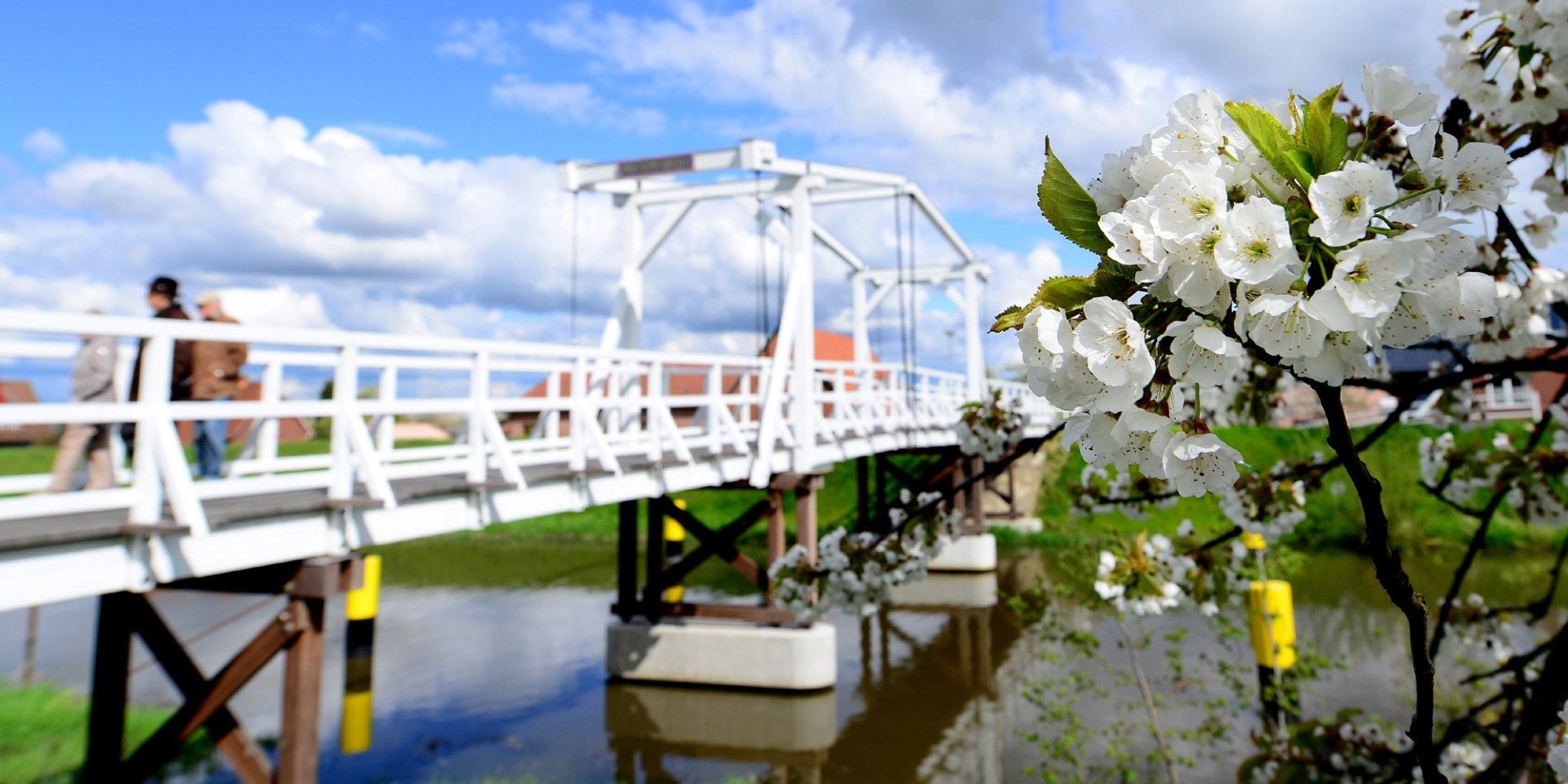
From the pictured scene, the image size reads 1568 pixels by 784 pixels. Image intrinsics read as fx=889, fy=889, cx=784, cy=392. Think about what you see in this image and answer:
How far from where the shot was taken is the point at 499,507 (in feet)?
18.5

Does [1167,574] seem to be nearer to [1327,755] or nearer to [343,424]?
[1327,755]

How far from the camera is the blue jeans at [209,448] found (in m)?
4.91

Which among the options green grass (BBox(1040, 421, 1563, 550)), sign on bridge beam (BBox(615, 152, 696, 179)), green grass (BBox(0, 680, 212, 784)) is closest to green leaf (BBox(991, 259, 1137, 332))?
green grass (BBox(0, 680, 212, 784))

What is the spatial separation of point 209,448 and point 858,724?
20.9 ft

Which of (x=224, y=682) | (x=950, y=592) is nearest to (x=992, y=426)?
(x=224, y=682)

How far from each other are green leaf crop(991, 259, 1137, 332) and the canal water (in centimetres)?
503

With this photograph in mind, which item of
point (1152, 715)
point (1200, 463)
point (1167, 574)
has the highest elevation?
point (1200, 463)

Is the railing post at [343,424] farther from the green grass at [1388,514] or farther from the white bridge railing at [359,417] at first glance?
the green grass at [1388,514]

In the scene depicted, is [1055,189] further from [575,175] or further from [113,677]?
[575,175]

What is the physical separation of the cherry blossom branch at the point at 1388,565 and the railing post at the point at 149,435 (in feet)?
13.6

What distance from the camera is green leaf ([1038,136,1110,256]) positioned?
0.88 m

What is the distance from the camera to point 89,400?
427 centimetres

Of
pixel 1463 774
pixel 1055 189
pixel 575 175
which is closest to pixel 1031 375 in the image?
pixel 1055 189

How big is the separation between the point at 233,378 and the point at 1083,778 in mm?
6266
